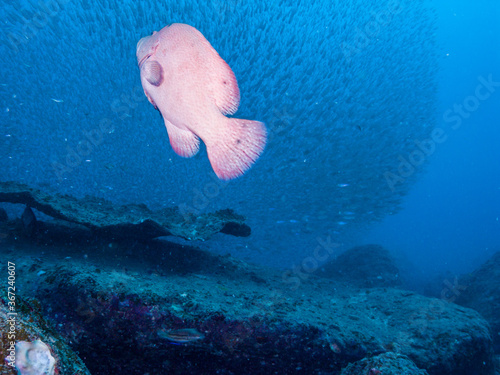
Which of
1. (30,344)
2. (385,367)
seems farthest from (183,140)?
(385,367)

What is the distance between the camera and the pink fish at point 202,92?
1.07 metres

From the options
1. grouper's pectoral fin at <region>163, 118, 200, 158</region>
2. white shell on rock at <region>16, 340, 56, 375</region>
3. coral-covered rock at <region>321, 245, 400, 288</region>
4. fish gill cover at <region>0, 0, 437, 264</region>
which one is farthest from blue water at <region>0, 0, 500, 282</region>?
white shell on rock at <region>16, 340, 56, 375</region>

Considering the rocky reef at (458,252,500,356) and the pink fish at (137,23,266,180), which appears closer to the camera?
the pink fish at (137,23,266,180)

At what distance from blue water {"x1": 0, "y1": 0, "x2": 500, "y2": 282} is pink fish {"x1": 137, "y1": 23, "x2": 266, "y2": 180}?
8105mm

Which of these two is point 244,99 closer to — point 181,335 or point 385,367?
point 181,335

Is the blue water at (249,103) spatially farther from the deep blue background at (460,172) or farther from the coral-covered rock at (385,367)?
the deep blue background at (460,172)

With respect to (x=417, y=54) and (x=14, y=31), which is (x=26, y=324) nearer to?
(x=14, y=31)

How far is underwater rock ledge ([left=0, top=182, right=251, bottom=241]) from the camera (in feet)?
10.3

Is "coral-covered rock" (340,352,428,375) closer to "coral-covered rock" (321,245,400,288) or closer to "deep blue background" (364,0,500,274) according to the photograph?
"coral-covered rock" (321,245,400,288)

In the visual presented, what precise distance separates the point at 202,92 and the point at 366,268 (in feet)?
34.9

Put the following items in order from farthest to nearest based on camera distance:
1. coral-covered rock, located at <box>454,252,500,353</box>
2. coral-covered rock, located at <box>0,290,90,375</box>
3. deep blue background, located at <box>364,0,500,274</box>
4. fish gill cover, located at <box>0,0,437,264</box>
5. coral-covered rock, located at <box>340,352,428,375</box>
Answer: deep blue background, located at <box>364,0,500,274</box>
fish gill cover, located at <box>0,0,437,264</box>
coral-covered rock, located at <box>454,252,500,353</box>
coral-covered rock, located at <box>340,352,428,375</box>
coral-covered rock, located at <box>0,290,90,375</box>

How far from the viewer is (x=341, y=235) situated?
1166 inches

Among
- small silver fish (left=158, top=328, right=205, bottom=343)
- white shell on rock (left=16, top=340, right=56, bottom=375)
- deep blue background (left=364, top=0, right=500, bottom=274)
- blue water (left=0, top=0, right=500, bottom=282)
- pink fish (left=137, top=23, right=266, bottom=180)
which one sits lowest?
white shell on rock (left=16, top=340, right=56, bottom=375)

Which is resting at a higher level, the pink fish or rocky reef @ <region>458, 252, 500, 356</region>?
rocky reef @ <region>458, 252, 500, 356</region>
